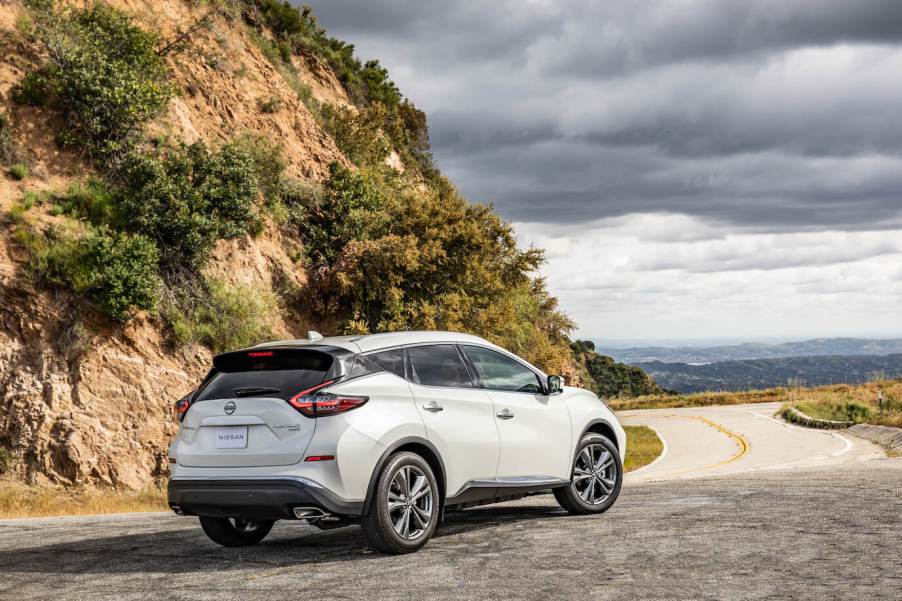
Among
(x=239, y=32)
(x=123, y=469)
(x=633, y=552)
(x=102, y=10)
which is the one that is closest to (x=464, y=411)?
(x=633, y=552)

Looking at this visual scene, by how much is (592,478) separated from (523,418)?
1379 millimetres

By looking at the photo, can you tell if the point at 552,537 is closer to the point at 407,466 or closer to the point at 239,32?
the point at 407,466

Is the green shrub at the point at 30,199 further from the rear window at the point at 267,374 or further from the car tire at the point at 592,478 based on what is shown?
the car tire at the point at 592,478

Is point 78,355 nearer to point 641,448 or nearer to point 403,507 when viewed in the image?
point 403,507

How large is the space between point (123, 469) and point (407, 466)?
550 inches

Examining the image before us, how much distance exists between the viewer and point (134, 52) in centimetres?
2538

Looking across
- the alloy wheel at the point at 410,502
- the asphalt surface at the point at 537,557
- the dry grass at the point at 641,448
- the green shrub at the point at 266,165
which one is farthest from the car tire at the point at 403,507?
the green shrub at the point at 266,165

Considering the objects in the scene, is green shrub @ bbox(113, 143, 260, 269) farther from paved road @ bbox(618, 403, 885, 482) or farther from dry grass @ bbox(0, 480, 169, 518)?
paved road @ bbox(618, 403, 885, 482)

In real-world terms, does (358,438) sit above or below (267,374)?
below

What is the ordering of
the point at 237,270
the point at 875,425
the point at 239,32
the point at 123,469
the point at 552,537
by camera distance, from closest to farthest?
the point at 552,537, the point at 123,469, the point at 237,270, the point at 875,425, the point at 239,32

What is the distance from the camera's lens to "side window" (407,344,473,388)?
7625 mm

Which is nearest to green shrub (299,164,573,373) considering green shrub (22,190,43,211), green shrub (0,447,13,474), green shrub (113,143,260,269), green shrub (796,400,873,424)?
green shrub (113,143,260,269)

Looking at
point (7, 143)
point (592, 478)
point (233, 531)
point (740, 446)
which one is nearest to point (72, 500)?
point (7, 143)

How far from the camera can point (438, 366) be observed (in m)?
7.85
